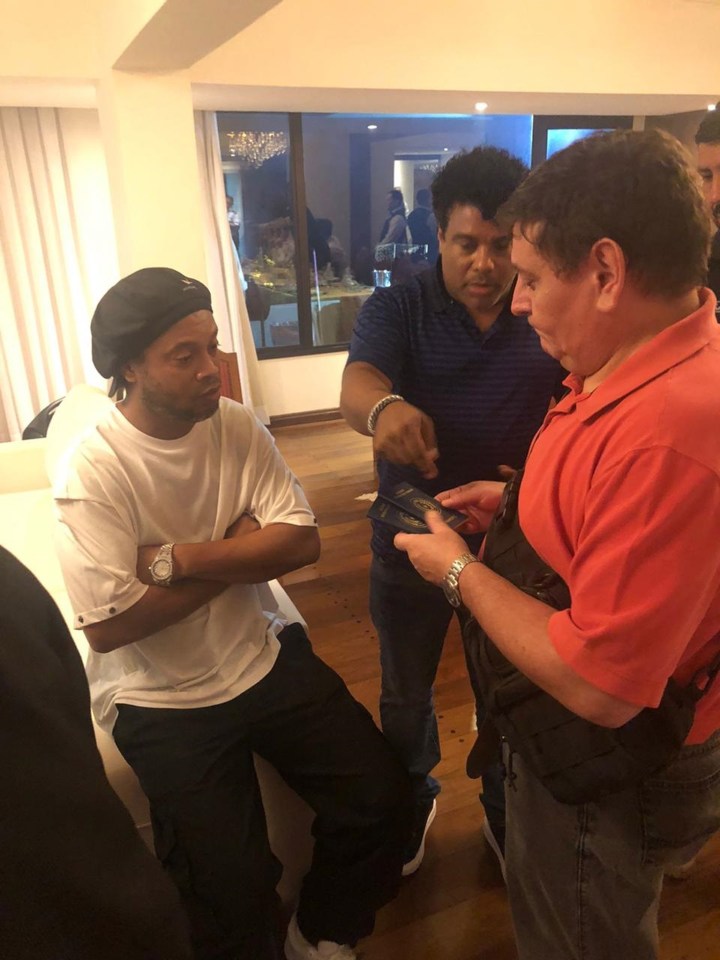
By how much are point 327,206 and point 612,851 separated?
5.29 metres

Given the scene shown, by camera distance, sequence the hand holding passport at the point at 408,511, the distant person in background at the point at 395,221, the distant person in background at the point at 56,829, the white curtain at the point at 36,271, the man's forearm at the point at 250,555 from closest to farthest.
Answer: the distant person in background at the point at 56,829 → the hand holding passport at the point at 408,511 → the man's forearm at the point at 250,555 → the white curtain at the point at 36,271 → the distant person in background at the point at 395,221

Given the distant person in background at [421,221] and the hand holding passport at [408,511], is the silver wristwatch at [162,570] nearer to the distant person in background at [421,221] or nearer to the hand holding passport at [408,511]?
the hand holding passport at [408,511]

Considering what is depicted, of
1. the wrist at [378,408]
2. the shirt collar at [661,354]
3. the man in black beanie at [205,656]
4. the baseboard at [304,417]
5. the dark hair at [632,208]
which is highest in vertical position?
the dark hair at [632,208]

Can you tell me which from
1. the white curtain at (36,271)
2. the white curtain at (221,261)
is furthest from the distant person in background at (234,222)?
the white curtain at (36,271)

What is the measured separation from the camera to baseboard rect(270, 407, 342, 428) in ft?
17.8

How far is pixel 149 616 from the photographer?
130 cm

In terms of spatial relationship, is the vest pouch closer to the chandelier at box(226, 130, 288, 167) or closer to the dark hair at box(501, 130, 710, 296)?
the dark hair at box(501, 130, 710, 296)

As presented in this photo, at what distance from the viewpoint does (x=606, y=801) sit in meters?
0.89

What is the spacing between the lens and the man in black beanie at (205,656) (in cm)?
126

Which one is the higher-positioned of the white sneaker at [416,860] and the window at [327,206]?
the window at [327,206]

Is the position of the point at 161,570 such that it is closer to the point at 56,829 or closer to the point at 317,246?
the point at 56,829

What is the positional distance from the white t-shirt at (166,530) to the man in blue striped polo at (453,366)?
0.89 ft

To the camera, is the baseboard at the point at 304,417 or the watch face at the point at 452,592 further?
the baseboard at the point at 304,417

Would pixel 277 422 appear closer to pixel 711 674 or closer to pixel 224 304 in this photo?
pixel 224 304
